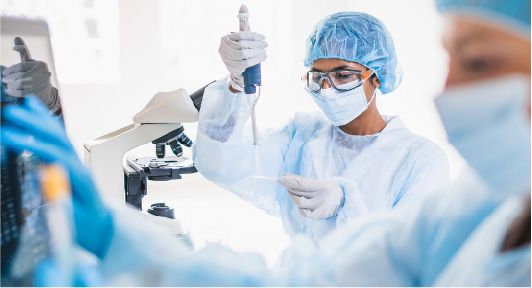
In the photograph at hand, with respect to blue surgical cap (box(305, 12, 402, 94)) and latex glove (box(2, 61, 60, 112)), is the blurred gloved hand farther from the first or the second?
blue surgical cap (box(305, 12, 402, 94))

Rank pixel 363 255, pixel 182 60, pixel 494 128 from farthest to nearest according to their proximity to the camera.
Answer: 1. pixel 182 60
2. pixel 363 255
3. pixel 494 128

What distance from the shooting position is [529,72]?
19.2 inches

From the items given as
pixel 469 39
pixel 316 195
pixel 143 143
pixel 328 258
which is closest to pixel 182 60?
pixel 143 143

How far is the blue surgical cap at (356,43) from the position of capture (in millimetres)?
1327

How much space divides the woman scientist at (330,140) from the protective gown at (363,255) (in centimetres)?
53

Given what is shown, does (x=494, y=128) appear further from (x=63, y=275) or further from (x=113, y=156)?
(x=113, y=156)

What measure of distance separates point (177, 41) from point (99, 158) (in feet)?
10.1

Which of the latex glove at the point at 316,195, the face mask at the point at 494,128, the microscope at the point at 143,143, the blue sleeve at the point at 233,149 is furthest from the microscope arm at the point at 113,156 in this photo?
the face mask at the point at 494,128

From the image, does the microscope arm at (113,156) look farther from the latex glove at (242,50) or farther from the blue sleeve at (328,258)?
the blue sleeve at (328,258)

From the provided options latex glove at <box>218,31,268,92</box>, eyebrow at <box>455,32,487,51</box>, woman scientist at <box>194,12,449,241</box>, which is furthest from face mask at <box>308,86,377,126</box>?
eyebrow at <box>455,32,487,51</box>

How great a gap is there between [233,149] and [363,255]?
2.61 ft

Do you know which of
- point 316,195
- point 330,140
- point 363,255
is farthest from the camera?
point 330,140

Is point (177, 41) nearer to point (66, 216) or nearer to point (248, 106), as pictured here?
point (248, 106)

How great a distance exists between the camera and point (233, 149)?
4.53 feet
